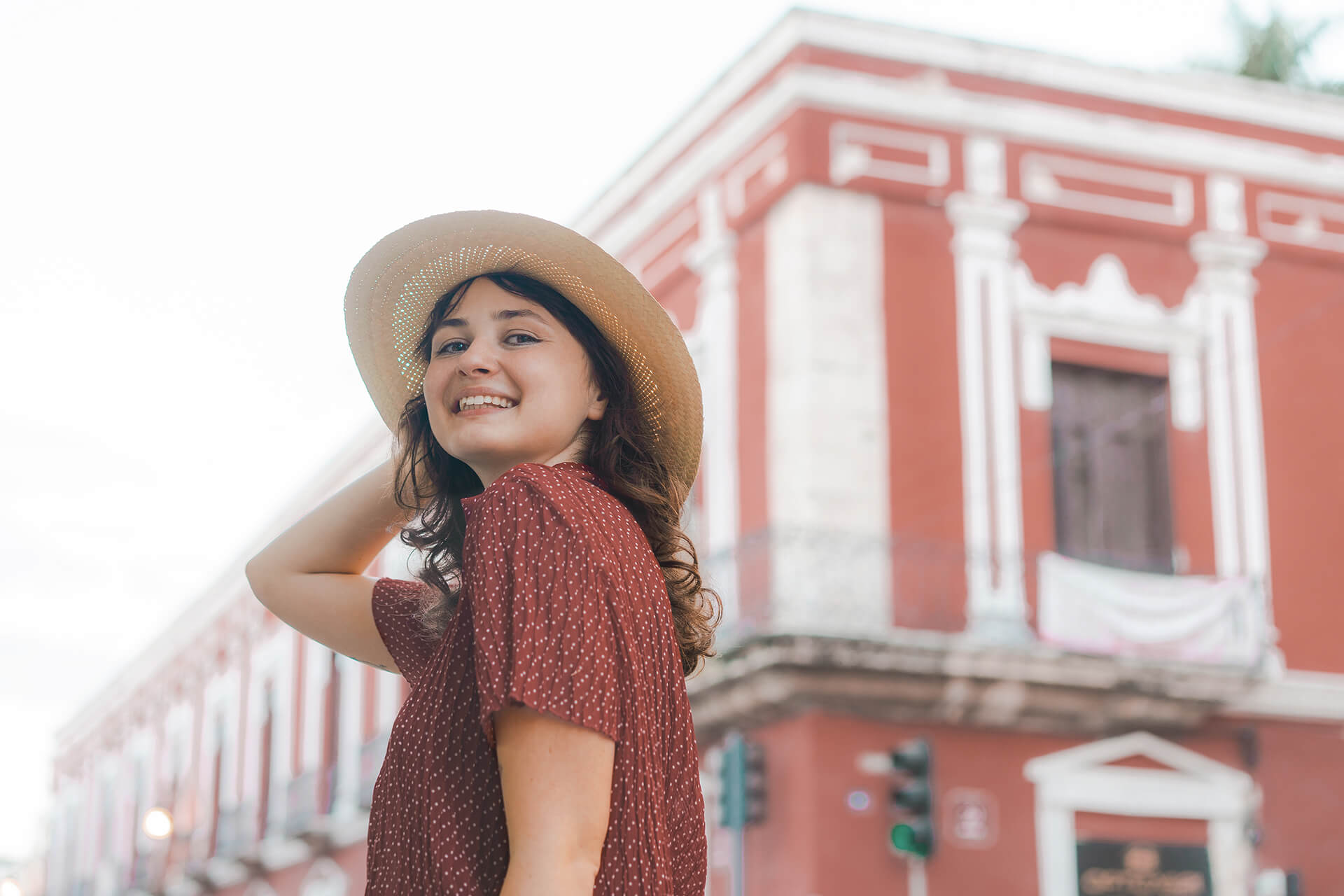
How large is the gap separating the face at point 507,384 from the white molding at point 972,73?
40.3 ft

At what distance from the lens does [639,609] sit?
159 centimetres

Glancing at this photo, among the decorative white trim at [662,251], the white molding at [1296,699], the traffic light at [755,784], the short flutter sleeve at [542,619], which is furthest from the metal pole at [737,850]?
the short flutter sleeve at [542,619]

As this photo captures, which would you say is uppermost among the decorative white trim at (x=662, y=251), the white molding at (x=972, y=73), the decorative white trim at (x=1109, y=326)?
the white molding at (x=972, y=73)

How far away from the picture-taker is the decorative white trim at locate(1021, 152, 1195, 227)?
1459 centimetres

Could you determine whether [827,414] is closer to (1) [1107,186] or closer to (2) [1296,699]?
(1) [1107,186]

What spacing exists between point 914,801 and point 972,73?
6126 millimetres

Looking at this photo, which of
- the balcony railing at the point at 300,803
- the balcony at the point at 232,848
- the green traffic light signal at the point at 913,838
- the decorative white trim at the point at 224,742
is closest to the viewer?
the green traffic light signal at the point at 913,838

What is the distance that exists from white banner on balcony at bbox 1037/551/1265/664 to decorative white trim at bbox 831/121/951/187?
10.4ft

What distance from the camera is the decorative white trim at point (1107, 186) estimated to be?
14.6m

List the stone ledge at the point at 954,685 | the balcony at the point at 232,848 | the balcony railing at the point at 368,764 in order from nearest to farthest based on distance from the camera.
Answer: the stone ledge at the point at 954,685
the balcony railing at the point at 368,764
the balcony at the point at 232,848

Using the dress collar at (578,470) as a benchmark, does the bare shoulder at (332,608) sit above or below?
below

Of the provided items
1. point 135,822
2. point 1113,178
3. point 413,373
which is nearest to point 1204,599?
point 1113,178

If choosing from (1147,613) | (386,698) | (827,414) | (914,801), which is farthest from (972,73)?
(386,698)

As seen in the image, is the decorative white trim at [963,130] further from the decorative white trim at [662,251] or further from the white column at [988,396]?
the white column at [988,396]
